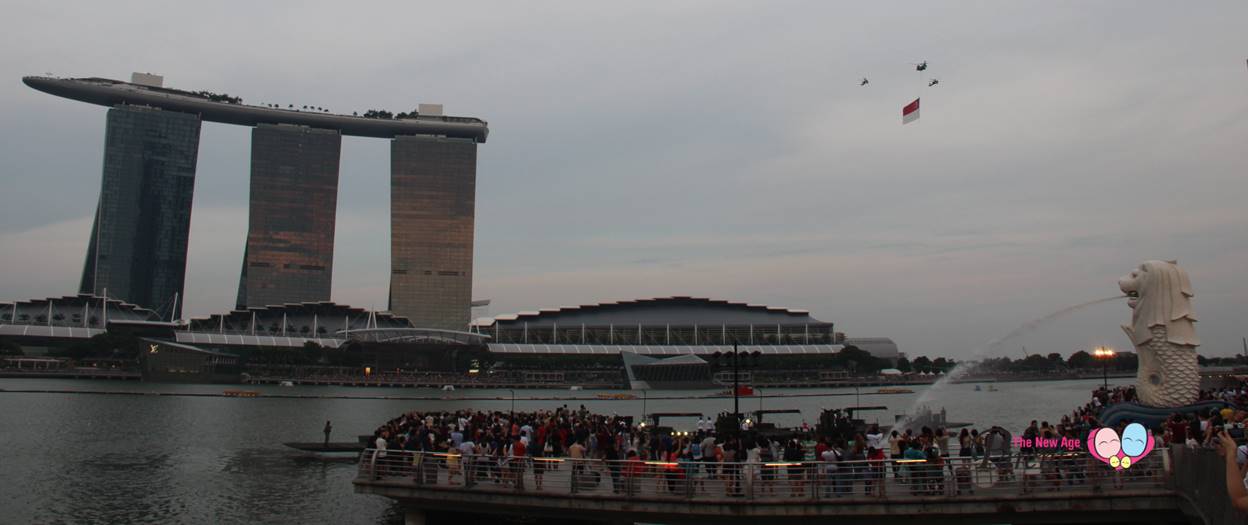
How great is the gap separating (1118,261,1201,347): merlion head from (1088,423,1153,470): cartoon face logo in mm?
15883

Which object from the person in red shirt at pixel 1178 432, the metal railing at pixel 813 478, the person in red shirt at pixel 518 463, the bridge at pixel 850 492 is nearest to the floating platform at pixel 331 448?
the person in red shirt at pixel 518 463

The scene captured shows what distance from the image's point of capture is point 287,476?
38.0m

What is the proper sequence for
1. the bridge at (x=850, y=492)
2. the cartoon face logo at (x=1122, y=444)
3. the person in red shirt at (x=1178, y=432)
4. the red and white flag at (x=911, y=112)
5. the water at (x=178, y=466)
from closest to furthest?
the cartoon face logo at (x=1122, y=444) → the bridge at (x=850, y=492) → the person in red shirt at (x=1178, y=432) → the water at (x=178, y=466) → the red and white flag at (x=911, y=112)

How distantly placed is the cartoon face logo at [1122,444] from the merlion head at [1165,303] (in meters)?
15.9

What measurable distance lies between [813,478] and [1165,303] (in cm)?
1263

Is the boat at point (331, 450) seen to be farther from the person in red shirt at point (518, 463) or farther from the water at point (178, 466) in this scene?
the person in red shirt at point (518, 463)

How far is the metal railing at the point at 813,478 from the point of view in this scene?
18.4 metres

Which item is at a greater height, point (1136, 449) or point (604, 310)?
point (604, 310)

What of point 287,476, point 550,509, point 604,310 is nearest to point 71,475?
point 287,476

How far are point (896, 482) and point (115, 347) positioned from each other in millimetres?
177322

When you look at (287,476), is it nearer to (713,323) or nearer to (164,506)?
(164,506)

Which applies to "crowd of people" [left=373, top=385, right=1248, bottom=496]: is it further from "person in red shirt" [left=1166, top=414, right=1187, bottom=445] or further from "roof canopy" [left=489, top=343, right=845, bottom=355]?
"roof canopy" [left=489, top=343, right=845, bottom=355]

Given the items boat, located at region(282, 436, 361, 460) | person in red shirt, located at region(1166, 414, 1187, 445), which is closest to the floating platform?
boat, located at region(282, 436, 361, 460)

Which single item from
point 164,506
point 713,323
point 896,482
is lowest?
point 164,506
